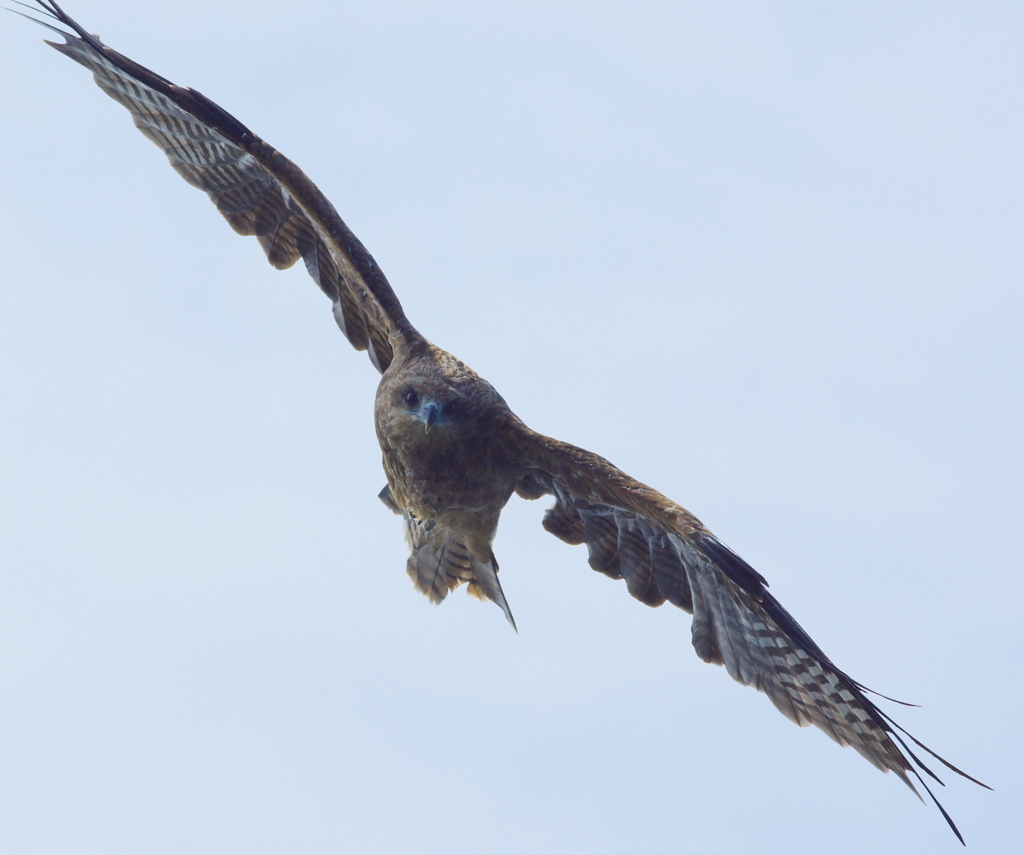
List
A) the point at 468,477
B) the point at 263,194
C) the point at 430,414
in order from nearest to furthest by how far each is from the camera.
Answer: the point at 430,414 < the point at 468,477 < the point at 263,194

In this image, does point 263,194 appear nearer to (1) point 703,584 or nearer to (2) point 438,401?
(2) point 438,401

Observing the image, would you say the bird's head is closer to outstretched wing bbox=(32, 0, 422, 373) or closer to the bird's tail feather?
outstretched wing bbox=(32, 0, 422, 373)

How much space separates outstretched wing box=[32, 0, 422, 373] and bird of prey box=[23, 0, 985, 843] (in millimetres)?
11

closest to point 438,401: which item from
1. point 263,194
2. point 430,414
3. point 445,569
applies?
point 430,414

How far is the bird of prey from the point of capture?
27.5ft

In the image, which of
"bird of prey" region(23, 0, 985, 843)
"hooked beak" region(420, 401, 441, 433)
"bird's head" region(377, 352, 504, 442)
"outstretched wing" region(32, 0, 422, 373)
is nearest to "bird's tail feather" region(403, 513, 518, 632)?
"bird of prey" region(23, 0, 985, 843)

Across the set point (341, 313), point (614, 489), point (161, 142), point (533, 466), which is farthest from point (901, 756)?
point (161, 142)

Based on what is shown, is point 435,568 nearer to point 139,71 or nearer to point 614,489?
point 614,489

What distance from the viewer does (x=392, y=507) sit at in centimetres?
1016

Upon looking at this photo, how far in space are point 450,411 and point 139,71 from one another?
304cm

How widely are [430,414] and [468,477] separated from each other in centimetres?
56

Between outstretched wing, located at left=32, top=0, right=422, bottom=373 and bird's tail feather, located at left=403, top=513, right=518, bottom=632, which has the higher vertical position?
outstretched wing, located at left=32, top=0, right=422, bottom=373

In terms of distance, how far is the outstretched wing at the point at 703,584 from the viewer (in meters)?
7.76

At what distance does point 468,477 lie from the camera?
29.2 feet
